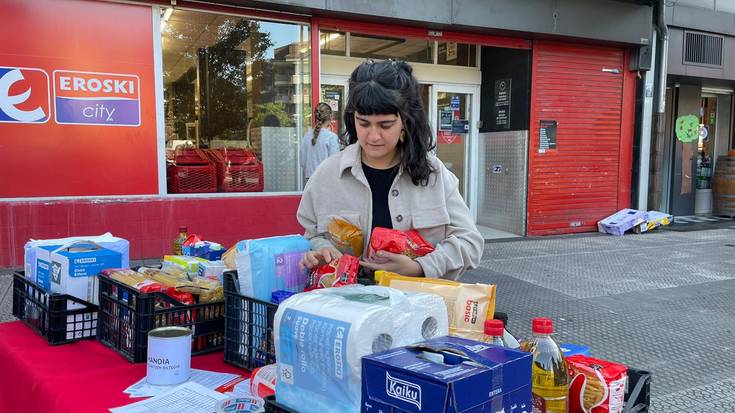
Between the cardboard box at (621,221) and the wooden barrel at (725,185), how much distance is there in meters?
3.29

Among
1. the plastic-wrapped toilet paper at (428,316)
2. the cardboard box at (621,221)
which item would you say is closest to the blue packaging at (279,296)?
the plastic-wrapped toilet paper at (428,316)

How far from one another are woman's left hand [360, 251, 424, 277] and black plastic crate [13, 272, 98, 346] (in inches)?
43.2

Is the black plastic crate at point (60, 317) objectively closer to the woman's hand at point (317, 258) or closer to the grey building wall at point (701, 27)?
the woman's hand at point (317, 258)

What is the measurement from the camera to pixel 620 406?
4.73ft

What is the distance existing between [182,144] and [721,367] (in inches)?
243

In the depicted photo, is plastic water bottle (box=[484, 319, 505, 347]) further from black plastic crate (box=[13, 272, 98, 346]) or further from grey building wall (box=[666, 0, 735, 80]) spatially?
grey building wall (box=[666, 0, 735, 80])

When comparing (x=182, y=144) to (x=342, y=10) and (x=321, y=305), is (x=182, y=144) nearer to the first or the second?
(x=342, y=10)

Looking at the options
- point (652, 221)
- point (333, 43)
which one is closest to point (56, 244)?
point (333, 43)

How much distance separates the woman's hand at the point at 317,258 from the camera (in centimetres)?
207

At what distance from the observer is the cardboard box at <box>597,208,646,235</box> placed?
1010 centimetres

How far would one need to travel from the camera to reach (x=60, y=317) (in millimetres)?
2121

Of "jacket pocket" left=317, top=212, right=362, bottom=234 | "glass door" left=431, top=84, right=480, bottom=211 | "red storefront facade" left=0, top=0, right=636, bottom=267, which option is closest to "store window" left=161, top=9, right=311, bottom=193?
"red storefront facade" left=0, top=0, right=636, bottom=267

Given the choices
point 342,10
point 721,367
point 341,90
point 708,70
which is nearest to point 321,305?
point 721,367

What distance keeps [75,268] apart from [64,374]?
20.2 inches
